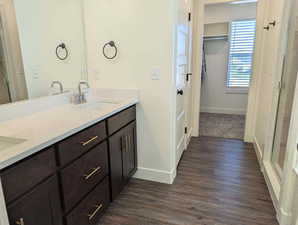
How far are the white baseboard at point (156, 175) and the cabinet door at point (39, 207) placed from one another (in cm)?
124

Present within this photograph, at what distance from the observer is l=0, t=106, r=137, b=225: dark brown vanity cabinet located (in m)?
1.02

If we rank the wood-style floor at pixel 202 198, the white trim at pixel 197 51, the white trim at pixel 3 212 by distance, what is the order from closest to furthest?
the white trim at pixel 3 212 < the wood-style floor at pixel 202 198 < the white trim at pixel 197 51

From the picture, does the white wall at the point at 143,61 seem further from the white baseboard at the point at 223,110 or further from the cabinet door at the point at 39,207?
the white baseboard at the point at 223,110

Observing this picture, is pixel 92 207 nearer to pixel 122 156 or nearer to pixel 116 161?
pixel 116 161

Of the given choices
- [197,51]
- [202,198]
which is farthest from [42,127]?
[197,51]

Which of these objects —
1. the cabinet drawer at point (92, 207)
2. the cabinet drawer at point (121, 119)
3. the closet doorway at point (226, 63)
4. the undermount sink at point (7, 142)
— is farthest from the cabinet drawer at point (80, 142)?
the closet doorway at point (226, 63)

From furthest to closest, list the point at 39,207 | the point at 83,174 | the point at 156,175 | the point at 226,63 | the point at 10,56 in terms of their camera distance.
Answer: the point at 226,63
the point at 156,175
the point at 10,56
the point at 83,174
the point at 39,207

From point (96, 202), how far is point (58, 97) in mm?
1065

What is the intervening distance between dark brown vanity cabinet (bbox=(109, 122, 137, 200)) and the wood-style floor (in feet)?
0.63

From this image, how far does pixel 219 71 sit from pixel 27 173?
4791 mm

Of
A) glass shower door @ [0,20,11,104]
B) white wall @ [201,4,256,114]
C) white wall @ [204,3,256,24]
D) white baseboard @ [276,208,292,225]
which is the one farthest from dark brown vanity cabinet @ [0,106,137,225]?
white wall @ [204,3,256,24]

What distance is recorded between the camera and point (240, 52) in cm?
478

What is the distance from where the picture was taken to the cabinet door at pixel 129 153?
2.11 meters

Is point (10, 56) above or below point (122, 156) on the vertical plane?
above
